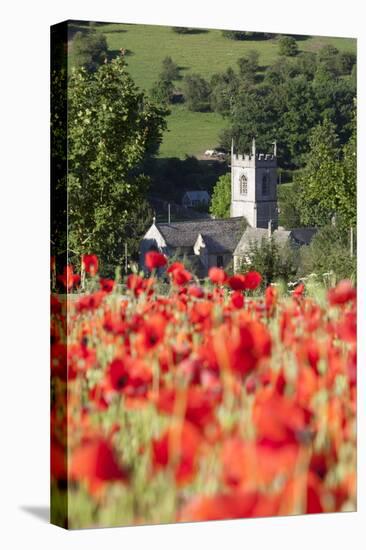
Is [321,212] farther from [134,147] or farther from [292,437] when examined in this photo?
[292,437]

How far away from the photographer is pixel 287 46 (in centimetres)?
1138

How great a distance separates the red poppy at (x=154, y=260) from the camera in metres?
10.6

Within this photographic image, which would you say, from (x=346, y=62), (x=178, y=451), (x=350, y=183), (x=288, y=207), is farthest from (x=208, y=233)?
(x=346, y=62)

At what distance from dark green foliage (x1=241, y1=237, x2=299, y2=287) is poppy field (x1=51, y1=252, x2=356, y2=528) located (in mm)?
90

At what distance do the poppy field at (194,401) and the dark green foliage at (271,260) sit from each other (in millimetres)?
90

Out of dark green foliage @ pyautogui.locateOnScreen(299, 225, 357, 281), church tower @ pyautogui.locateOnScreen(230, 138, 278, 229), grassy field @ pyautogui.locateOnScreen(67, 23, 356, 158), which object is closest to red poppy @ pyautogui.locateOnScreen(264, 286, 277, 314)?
dark green foliage @ pyautogui.locateOnScreen(299, 225, 357, 281)

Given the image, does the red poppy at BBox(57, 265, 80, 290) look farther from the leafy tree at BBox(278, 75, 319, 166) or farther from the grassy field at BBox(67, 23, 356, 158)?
the leafy tree at BBox(278, 75, 319, 166)

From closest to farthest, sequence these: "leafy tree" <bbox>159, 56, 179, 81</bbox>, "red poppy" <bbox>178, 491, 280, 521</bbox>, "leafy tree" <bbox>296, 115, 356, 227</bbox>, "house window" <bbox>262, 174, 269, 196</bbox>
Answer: "red poppy" <bbox>178, 491, 280, 521</bbox>, "leafy tree" <bbox>159, 56, 179, 81</bbox>, "house window" <bbox>262, 174, 269, 196</bbox>, "leafy tree" <bbox>296, 115, 356, 227</bbox>

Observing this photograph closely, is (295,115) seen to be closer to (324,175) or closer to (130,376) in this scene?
(324,175)

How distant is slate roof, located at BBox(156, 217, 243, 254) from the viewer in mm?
10719

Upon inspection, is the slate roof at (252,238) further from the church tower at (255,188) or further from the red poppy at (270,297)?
the red poppy at (270,297)

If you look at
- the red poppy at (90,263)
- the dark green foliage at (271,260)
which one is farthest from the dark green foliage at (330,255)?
the red poppy at (90,263)

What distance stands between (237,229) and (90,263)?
131cm

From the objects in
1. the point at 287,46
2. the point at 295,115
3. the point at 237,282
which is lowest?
the point at 237,282
